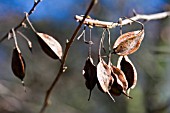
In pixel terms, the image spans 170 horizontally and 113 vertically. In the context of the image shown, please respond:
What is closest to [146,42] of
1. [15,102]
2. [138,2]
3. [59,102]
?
[138,2]

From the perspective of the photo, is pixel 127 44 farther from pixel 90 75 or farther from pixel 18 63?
pixel 18 63

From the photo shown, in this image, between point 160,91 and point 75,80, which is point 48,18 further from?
point 160,91

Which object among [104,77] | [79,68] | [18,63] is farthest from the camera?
[79,68]

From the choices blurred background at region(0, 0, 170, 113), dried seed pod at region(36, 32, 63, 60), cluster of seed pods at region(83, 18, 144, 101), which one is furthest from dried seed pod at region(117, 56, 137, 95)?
blurred background at region(0, 0, 170, 113)

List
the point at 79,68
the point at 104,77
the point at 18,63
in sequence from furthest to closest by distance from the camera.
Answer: the point at 79,68
the point at 18,63
the point at 104,77

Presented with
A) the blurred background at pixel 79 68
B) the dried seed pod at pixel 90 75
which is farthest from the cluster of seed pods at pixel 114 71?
the blurred background at pixel 79 68

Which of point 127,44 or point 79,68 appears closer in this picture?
point 127,44

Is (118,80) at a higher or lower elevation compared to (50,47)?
lower

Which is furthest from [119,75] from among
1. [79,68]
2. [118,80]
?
[79,68]
